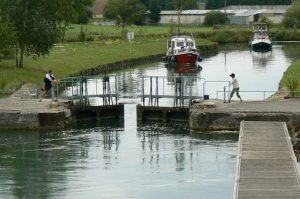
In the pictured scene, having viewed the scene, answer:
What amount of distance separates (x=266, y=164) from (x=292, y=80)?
2400cm

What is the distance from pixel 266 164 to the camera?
34375 millimetres

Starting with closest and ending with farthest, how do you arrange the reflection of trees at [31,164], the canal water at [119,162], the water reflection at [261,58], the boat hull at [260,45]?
1. the canal water at [119,162]
2. the reflection of trees at [31,164]
3. the water reflection at [261,58]
4. the boat hull at [260,45]

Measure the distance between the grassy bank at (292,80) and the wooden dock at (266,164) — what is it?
9752mm

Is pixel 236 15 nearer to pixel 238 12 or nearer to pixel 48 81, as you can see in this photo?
pixel 238 12

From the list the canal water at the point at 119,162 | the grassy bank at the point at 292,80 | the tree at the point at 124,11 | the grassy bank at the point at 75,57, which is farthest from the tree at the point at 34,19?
the tree at the point at 124,11

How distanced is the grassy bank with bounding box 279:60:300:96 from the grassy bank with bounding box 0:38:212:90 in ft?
49.8

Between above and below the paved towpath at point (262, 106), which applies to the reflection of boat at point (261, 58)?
below

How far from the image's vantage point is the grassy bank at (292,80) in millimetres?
52281

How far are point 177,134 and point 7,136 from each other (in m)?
7.99

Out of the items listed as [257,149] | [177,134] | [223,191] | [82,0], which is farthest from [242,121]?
[82,0]

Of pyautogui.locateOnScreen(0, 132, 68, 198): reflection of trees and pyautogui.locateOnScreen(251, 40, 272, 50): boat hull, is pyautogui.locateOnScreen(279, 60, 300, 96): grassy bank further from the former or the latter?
pyautogui.locateOnScreen(251, 40, 272, 50): boat hull

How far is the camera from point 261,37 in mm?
113562

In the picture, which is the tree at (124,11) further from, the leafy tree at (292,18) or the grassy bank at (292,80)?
the grassy bank at (292,80)

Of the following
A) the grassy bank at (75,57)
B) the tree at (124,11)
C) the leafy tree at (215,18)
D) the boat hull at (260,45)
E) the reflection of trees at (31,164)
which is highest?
the tree at (124,11)
